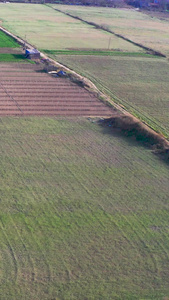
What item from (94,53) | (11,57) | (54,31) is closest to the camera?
(11,57)

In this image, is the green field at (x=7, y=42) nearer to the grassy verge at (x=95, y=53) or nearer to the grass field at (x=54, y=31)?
the grass field at (x=54, y=31)

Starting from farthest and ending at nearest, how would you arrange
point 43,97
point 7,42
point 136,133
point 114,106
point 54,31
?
point 54,31
point 7,42
point 43,97
point 114,106
point 136,133

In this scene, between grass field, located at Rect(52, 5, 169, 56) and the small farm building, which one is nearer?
the small farm building

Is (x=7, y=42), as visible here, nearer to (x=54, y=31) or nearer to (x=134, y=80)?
(x=54, y=31)

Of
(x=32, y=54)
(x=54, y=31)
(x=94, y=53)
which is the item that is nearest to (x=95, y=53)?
(x=94, y=53)

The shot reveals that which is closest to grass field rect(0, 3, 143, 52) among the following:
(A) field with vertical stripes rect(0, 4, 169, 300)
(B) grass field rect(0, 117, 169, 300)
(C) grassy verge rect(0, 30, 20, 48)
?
(C) grassy verge rect(0, 30, 20, 48)

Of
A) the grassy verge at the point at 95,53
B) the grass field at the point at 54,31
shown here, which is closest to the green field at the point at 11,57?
the grassy verge at the point at 95,53

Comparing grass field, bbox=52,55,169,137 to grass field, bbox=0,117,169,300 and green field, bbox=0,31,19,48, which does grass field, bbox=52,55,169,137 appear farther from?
green field, bbox=0,31,19,48
